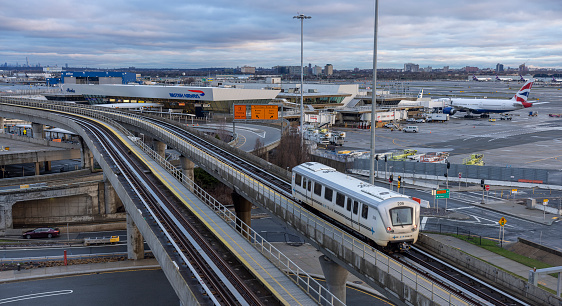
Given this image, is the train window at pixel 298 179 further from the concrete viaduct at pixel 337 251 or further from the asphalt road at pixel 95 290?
the asphalt road at pixel 95 290

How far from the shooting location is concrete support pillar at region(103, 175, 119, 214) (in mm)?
61875

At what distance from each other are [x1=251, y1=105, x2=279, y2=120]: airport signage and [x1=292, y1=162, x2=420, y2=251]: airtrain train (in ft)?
157

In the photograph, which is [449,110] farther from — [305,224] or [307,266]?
[305,224]

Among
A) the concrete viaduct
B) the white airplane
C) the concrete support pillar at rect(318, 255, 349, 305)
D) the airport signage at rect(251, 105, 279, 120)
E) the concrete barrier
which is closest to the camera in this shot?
the concrete barrier

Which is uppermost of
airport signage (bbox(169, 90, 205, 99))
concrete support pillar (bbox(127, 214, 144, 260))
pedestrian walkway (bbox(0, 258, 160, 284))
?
airport signage (bbox(169, 90, 205, 99))

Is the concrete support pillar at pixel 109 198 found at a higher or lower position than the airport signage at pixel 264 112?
lower

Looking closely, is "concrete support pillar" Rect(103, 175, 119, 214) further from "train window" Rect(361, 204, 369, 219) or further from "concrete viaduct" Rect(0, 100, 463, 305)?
"train window" Rect(361, 204, 369, 219)

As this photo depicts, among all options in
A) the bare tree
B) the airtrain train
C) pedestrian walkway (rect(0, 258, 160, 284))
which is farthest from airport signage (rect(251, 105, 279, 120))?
the airtrain train

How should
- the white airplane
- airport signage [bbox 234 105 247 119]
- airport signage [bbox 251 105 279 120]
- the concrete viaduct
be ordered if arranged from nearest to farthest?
the concrete viaduct, airport signage [bbox 251 105 279 120], airport signage [bbox 234 105 247 119], the white airplane

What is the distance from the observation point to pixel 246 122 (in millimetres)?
119562

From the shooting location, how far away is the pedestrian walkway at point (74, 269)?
133 ft

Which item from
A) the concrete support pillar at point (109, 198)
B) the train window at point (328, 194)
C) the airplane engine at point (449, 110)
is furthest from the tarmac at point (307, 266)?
the airplane engine at point (449, 110)

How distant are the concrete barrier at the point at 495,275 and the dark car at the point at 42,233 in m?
42.5

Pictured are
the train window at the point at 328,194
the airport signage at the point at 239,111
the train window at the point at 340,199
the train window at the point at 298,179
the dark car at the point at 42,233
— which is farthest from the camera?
the airport signage at the point at 239,111
